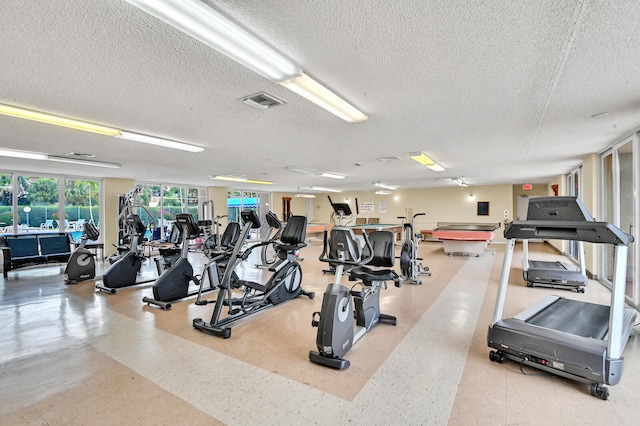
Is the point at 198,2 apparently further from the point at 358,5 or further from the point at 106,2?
the point at 358,5

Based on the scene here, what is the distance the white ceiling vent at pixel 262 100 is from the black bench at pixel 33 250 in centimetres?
727

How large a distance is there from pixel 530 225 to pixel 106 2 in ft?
11.9

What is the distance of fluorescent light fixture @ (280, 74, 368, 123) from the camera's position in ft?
8.56

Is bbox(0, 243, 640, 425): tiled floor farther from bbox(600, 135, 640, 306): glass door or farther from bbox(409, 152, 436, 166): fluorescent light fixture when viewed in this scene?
bbox(409, 152, 436, 166): fluorescent light fixture

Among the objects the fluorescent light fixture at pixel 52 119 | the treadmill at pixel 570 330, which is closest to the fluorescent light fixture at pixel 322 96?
the treadmill at pixel 570 330

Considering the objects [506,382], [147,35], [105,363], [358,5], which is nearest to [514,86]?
[358,5]

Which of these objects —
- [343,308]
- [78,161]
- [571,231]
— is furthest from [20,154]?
[571,231]

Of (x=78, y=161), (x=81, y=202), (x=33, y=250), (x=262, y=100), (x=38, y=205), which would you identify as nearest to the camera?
(x=262, y=100)

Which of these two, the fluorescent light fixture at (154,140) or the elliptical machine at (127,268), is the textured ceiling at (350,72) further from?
the elliptical machine at (127,268)

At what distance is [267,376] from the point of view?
2.64 m

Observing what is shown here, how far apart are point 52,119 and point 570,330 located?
20.1ft

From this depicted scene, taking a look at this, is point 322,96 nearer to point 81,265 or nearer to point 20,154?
point 20,154

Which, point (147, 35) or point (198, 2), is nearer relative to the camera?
point (198, 2)

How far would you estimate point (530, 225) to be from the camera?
9.35 ft
